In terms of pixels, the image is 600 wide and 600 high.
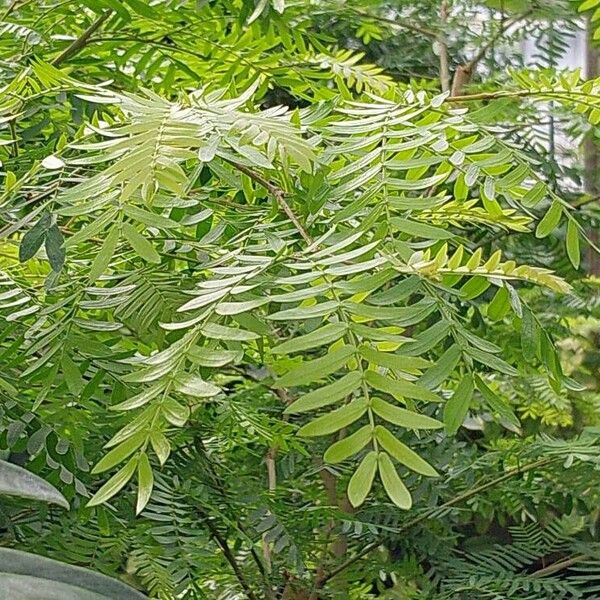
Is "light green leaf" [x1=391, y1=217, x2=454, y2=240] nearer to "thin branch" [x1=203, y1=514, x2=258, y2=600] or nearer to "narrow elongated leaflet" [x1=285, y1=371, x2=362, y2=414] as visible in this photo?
"narrow elongated leaflet" [x1=285, y1=371, x2=362, y2=414]

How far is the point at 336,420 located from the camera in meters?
0.24

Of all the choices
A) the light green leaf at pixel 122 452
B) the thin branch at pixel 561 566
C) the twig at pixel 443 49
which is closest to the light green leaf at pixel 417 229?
the light green leaf at pixel 122 452

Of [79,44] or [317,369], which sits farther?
[79,44]

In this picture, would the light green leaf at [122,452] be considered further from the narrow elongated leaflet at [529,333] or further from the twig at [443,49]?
the twig at [443,49]

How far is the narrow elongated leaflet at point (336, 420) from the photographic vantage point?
0.23 m

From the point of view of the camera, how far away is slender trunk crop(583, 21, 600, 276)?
37.9 inches

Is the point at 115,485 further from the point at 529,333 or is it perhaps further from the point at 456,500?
the point at 456,500

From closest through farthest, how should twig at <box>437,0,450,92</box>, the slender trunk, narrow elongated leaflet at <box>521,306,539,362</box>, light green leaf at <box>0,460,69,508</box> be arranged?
light green leaf at <box>0,460,69,508</box>, narrow elongated leaflet at <box>521,306,539,362</box>, twig at <box>437,0,450,92</box>, the slender trunk

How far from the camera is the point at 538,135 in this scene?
2.88 ft

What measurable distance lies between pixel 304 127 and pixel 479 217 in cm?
8

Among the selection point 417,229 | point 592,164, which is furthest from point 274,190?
point 592,164

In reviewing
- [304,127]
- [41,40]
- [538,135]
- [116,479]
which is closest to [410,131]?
[304,127]

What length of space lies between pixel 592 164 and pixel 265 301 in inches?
41.4

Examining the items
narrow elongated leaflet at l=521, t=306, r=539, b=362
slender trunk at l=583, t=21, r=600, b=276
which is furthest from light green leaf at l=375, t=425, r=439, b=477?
slender trunk at l=583, t=21, r=600, b=276
